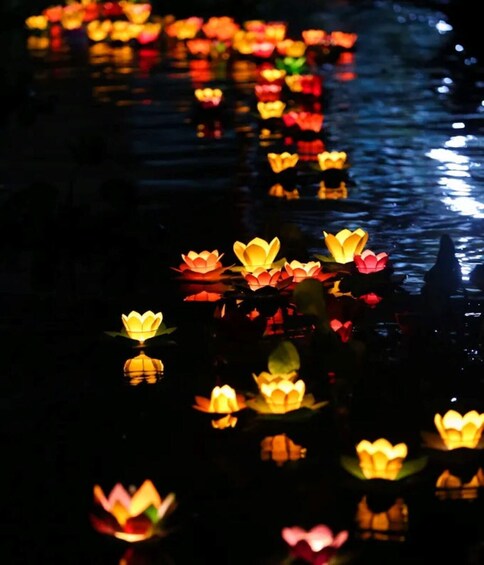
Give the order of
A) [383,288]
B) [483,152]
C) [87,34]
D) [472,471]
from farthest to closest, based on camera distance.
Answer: [87,34], [483,152], [383,288], [472,471]

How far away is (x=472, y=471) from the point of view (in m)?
4.96

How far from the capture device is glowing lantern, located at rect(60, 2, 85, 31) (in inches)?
877

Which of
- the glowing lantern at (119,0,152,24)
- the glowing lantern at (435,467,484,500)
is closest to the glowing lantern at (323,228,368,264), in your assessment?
the glowing lantern at (435,467,484,500)

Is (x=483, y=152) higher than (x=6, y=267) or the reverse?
the reverse

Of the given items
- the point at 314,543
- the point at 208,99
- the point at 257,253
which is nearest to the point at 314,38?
the point at 208,99

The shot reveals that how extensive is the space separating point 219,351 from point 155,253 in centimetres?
211

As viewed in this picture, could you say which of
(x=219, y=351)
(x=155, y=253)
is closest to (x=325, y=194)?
(x=155, y=253)

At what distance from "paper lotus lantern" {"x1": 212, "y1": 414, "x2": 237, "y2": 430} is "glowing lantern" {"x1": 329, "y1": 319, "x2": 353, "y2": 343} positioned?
3.07 ft

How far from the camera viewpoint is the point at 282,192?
1017cm

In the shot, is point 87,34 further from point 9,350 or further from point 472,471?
point 472,471

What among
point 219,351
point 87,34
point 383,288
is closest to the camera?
point 219,351

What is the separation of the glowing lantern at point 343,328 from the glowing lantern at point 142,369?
746mm

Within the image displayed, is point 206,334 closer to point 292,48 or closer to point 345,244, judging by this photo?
point 345,244

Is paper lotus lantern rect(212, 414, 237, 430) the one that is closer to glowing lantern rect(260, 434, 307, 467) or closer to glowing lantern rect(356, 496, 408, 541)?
glowing lantern rect(260, 434, 307, 467)
